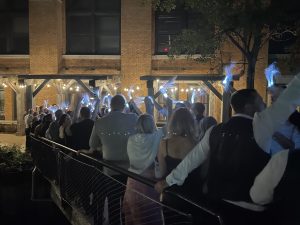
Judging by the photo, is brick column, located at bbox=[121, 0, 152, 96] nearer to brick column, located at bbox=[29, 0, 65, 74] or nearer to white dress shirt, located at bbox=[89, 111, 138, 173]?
brick column, located at bbox=[29, 0, 65, 74]

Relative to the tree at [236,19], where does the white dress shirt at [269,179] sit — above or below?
below

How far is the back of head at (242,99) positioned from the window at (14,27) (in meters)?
19.3

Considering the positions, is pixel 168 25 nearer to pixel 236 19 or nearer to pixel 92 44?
pixel 92 44

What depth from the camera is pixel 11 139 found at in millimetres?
18016

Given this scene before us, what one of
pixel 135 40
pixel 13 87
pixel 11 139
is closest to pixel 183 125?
pixel 135 40

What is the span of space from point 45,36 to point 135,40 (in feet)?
16.3

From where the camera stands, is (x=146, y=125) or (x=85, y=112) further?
(x=85, y=112)

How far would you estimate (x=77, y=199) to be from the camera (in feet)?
19.8

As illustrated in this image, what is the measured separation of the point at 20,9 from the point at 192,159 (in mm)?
19834

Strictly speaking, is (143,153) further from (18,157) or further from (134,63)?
(134,63)

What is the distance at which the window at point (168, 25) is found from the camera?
19.2m

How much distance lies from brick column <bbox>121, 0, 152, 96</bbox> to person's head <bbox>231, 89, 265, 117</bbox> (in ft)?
52.9

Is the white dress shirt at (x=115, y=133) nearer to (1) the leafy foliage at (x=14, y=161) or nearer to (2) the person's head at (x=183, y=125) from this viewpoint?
(2) the person's head at (x=183, y=125)

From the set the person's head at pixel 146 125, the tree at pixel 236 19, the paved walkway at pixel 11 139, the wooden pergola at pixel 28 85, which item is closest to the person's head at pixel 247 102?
the person's head at pixel 146 125
